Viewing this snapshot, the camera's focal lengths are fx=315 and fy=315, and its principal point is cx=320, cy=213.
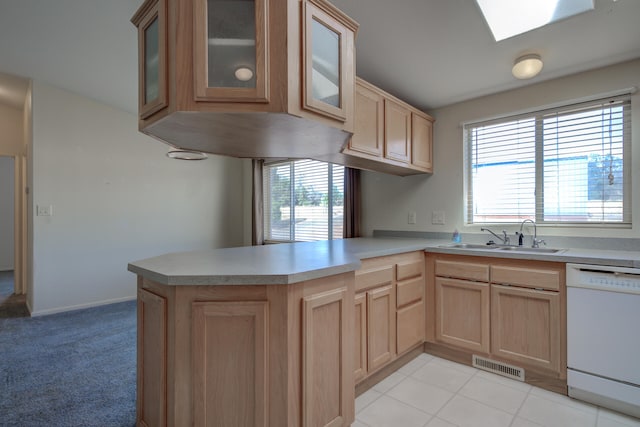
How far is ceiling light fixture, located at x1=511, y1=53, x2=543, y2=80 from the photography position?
2250 mm

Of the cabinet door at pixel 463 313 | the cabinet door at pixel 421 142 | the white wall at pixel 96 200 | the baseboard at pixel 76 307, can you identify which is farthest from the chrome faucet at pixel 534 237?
the baseboard at pixel 76 307

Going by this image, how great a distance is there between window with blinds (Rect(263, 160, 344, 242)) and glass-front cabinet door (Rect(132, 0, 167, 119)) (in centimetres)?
266

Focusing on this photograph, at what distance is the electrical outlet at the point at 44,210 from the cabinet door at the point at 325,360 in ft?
11.9

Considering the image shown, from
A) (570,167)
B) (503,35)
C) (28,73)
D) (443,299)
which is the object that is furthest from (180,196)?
(570,167)

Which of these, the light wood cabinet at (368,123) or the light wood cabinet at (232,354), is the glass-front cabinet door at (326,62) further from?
the light wood cabinet at (232,354)

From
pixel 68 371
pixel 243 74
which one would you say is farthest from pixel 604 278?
pixel 68 371

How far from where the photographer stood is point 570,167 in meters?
2.47

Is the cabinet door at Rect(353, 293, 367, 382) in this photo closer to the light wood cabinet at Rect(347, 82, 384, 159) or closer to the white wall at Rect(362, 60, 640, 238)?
the light wood cabinet at Rect(347, 82, 384, 159)

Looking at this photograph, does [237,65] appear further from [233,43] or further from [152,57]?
[152,57]

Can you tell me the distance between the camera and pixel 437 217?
312 cm

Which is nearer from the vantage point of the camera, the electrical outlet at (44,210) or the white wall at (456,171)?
the white wall at (456,171)

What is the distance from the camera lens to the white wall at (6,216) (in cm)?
605

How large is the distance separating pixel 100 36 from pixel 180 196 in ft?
7.57

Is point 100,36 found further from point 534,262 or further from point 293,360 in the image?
point 534,262
